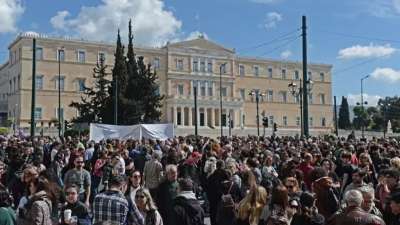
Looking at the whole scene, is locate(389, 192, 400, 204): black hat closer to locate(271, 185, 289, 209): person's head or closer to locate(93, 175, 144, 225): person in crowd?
locate(271, 185, 289, 209): person's head

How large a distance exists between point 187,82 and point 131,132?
72.4 m

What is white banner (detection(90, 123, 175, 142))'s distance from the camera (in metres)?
23.9

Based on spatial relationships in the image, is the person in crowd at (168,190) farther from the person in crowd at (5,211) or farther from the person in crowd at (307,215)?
the person in crowd at (5,211)

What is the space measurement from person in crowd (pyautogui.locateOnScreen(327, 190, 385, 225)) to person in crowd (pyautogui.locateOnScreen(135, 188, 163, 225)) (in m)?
1.98

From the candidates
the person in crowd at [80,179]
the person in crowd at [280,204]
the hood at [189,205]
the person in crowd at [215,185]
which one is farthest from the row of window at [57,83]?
the person in crowd at [280,204]

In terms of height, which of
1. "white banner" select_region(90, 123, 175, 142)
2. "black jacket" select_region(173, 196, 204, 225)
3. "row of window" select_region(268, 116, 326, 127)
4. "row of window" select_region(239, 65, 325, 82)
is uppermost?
"row of window" select_region(239, 65, 325, 82)

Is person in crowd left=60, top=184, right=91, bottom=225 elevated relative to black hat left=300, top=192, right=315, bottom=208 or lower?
lower

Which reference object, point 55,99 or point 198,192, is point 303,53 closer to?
point 198,192

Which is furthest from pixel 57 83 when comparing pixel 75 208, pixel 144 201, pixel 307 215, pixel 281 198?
pixel 307 215

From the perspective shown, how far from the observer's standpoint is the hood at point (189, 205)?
6750 millimetres

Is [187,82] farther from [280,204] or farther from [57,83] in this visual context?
[280,204]

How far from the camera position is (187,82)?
317ft

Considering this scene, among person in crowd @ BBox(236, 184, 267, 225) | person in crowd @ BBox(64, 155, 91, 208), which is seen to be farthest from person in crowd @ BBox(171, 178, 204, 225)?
person in crowd @ BBox(64, 155, 91, 208)

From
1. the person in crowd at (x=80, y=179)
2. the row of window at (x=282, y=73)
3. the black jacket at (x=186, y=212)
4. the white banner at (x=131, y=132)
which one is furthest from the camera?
the row of window at (x=282, y=73)
